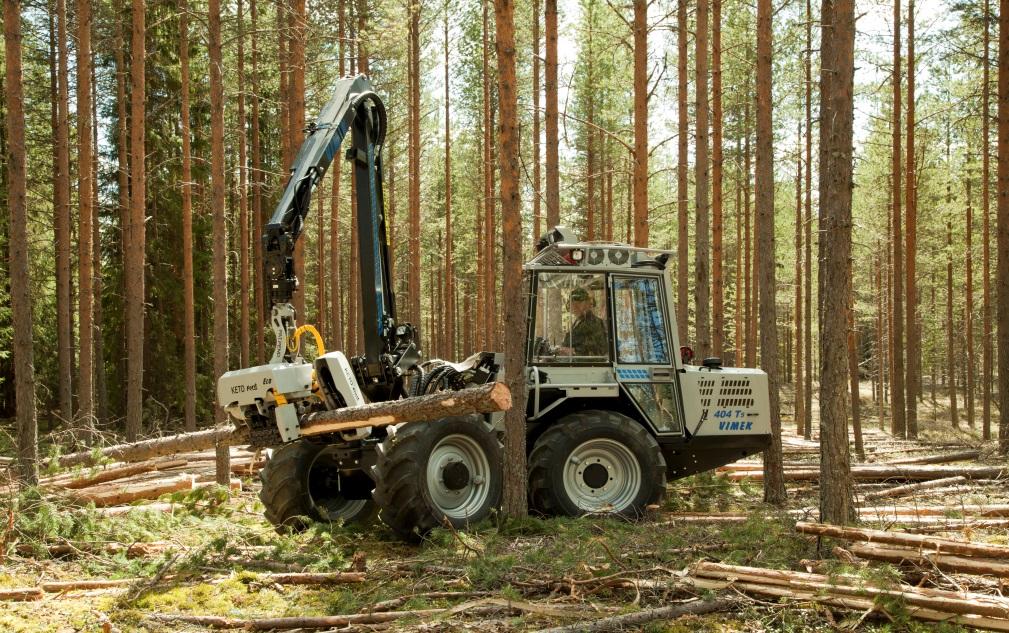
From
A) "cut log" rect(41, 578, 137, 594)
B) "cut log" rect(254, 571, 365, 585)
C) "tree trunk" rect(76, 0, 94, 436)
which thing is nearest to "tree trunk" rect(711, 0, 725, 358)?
"cut log" rect(254, 571, 365, 585)

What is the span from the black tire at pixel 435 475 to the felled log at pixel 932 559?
140 inches

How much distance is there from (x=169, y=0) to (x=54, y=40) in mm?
3600

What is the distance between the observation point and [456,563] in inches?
262

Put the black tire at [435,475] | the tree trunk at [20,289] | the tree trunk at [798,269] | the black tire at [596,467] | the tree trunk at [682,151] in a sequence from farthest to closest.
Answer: the tree trunk at [798,269] → the tree trunk at [682,151] → the tree trunk at [20,289] → the black tire at [596,467] → the black tire at [435,475]

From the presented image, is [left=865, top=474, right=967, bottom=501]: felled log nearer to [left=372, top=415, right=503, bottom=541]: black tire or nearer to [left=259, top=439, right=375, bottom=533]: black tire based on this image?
[left=372, top=415, right=503, bottom=541]: black tire

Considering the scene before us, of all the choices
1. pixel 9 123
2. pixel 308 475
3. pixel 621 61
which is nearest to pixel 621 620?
pixel 308 475

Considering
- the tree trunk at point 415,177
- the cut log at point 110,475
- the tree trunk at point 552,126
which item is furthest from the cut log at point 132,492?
the tree trunk at point 415,177

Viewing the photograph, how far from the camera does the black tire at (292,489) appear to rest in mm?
8430

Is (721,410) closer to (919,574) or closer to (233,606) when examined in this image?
(919,574)

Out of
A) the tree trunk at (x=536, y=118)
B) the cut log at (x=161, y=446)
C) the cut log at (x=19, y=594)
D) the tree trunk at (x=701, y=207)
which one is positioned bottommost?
the cut log at (x=19, y=594)

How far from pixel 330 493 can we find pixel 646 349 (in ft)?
12.5

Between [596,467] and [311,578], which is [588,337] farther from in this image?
[311,578]

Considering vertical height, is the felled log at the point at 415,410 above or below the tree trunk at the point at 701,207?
below

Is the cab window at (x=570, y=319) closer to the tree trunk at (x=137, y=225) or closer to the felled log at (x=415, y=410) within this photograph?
the felled log at (x=415, y=410)
